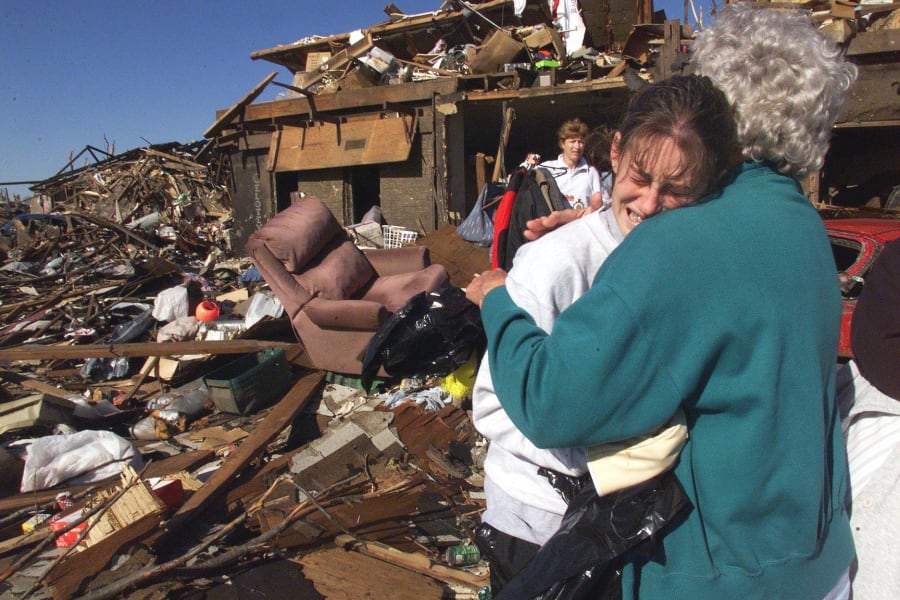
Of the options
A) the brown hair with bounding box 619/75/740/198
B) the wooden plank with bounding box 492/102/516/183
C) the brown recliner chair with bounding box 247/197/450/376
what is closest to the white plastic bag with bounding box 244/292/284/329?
the brown recliner chair with bounding box 247/197/450/376

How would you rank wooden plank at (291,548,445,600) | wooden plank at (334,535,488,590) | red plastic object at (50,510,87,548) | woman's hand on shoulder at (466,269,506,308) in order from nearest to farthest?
1. woman's hand on shoulder at (466,269,506,308)
2. wooden plank at (291,548,445,600)
3. wooden plank at (334,535,488,590)
4. red plastic object at (50,510,87,548)

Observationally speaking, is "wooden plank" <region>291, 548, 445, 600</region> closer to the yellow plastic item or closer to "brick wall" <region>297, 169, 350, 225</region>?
the yellow plastic item

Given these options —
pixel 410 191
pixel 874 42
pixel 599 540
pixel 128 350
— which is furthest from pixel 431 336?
pixel 874 42

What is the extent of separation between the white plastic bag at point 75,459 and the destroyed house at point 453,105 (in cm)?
602

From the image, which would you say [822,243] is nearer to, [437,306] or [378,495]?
[437,306]

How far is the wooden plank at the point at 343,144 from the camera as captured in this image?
9.12 metres

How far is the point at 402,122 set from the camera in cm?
912

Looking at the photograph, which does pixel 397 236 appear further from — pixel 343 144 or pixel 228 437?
pixel 228 437

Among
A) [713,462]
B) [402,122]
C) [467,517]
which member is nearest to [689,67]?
[713,462]

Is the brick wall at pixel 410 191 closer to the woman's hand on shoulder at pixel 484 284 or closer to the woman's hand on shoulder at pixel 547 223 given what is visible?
the woman's hand on shoulder at pixel 547 223

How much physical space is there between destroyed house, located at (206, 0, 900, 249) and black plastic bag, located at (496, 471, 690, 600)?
766 cm

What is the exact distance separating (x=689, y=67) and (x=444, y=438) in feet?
11.3

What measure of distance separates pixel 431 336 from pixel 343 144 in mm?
8723

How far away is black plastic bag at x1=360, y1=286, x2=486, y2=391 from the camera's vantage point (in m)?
1.47
